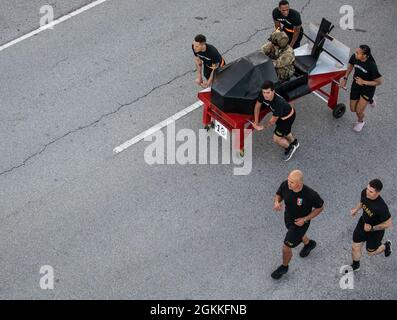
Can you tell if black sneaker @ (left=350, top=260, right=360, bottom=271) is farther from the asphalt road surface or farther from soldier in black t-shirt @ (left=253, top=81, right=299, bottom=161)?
soldier in black t-shirt @ (left=253, top=81, right=299, bottom=161)

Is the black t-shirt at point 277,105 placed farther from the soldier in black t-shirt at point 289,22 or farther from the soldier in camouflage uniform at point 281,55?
the soldier in black t-shirt at point 289,22

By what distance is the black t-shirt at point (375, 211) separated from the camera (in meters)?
6.88

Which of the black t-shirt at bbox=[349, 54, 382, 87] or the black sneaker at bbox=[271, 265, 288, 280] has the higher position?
the black t-shirt at bbox=[349, 54, 382, 87]

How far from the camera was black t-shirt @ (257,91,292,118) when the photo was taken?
8.25 metres

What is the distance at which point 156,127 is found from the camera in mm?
9500

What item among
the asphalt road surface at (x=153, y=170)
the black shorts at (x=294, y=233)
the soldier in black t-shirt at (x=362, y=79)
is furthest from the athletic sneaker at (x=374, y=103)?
the black shorts at (x=294, y=233)

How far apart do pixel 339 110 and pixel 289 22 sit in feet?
5.07

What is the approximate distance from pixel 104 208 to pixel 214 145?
6.31 ft

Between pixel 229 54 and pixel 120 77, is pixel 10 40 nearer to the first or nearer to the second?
pixel 120 77

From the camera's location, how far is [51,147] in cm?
923

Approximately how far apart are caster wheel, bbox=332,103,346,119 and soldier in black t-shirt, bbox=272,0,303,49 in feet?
3.99

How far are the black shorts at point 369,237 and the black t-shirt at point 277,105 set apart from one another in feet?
6.12

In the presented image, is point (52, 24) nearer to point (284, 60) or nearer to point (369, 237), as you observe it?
point (284, 60)

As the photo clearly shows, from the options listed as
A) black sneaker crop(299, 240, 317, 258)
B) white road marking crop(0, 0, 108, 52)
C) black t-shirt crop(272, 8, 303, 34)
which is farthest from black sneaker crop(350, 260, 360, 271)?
white road marking crop(0, 0, 108, 52)
